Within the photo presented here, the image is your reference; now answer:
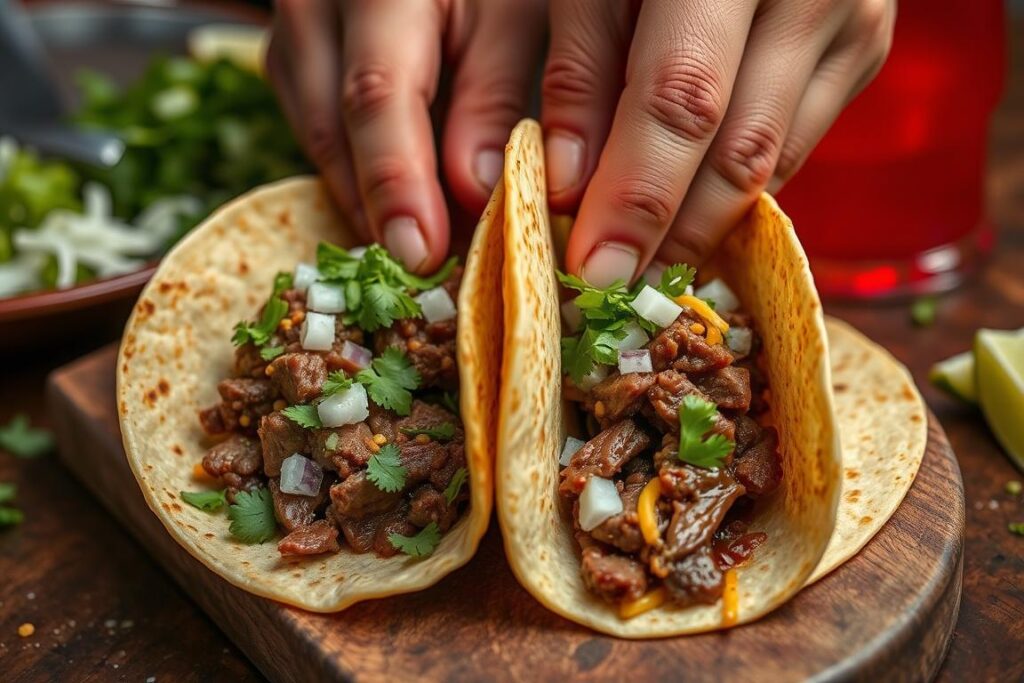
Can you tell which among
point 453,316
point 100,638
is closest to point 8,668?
point 100,638

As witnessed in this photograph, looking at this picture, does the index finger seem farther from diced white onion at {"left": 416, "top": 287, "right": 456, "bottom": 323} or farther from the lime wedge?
the lime wedge

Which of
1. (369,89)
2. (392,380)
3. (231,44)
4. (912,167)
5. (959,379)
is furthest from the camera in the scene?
(231,44)

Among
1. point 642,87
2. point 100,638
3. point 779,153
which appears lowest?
point 100,638

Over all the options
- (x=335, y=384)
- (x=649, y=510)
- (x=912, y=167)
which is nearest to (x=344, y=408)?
(x=335, y=384)

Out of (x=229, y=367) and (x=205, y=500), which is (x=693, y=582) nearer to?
(x=205, y=500)

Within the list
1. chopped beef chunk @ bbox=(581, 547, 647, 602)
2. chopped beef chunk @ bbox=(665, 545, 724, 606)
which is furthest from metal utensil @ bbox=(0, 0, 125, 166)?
chopped beef chunk @ bbox=(665, 545, 724, 606)

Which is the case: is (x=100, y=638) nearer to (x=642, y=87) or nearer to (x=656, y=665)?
(x=656, y=665)
